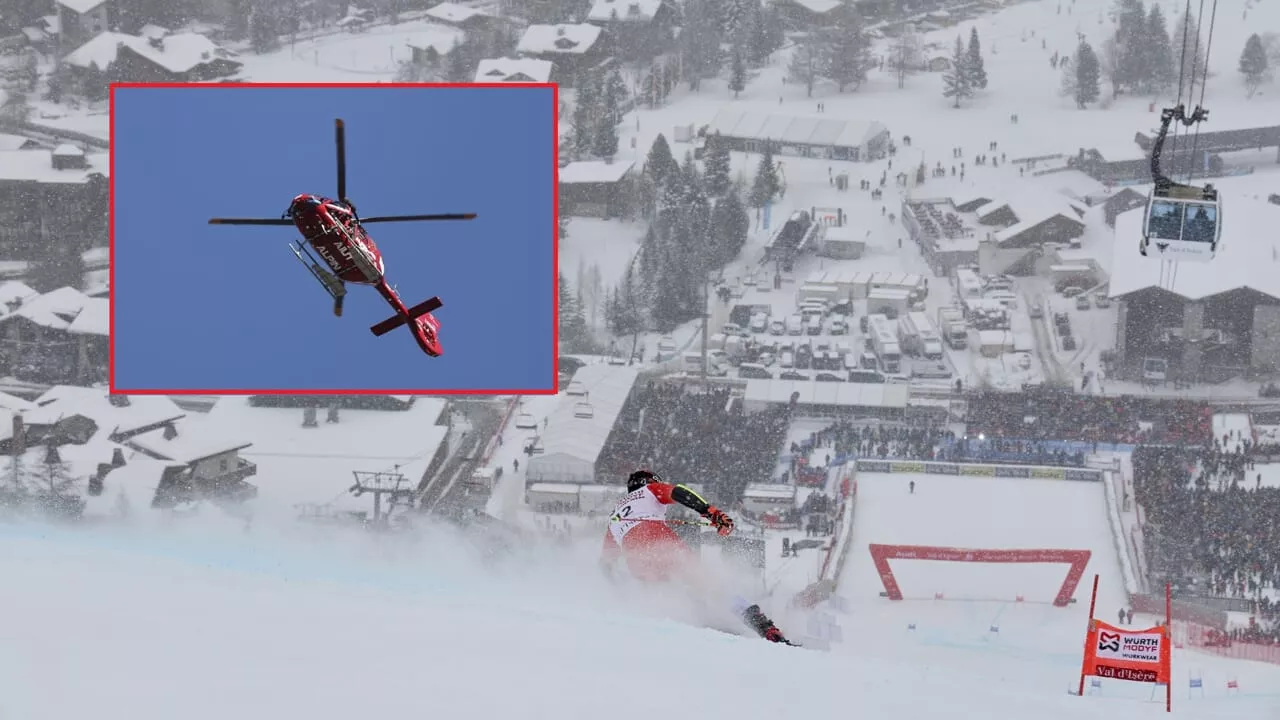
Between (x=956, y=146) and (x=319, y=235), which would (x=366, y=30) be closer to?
(x=956, y=146)

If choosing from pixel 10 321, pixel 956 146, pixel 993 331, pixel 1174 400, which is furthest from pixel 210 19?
pixel 1174 400

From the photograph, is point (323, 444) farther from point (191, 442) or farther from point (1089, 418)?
point (1089, 418)

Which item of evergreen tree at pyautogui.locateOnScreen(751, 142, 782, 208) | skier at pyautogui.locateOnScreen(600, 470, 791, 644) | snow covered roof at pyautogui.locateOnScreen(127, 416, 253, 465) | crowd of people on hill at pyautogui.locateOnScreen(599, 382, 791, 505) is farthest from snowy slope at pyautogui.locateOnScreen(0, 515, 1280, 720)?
evergreen tree at pyautogui.locateOnScreen(751, 142, 782, 208)

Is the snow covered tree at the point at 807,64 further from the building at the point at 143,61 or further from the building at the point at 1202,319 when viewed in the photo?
the building at the point at 143,61

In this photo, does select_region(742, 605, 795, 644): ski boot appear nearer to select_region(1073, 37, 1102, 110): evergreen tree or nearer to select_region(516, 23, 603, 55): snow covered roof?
select_region(516, 23, 603, 55): snow covered roof

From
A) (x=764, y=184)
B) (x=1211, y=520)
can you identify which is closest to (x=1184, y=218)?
(x=1211, y=520)

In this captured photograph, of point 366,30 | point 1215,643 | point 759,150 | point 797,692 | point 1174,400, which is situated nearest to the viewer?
point 797,692

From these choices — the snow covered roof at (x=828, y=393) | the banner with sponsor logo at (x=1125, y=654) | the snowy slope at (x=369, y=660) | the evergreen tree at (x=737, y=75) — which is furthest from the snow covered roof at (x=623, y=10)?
the banner with sponsor logo at (x=1125, y=654)
